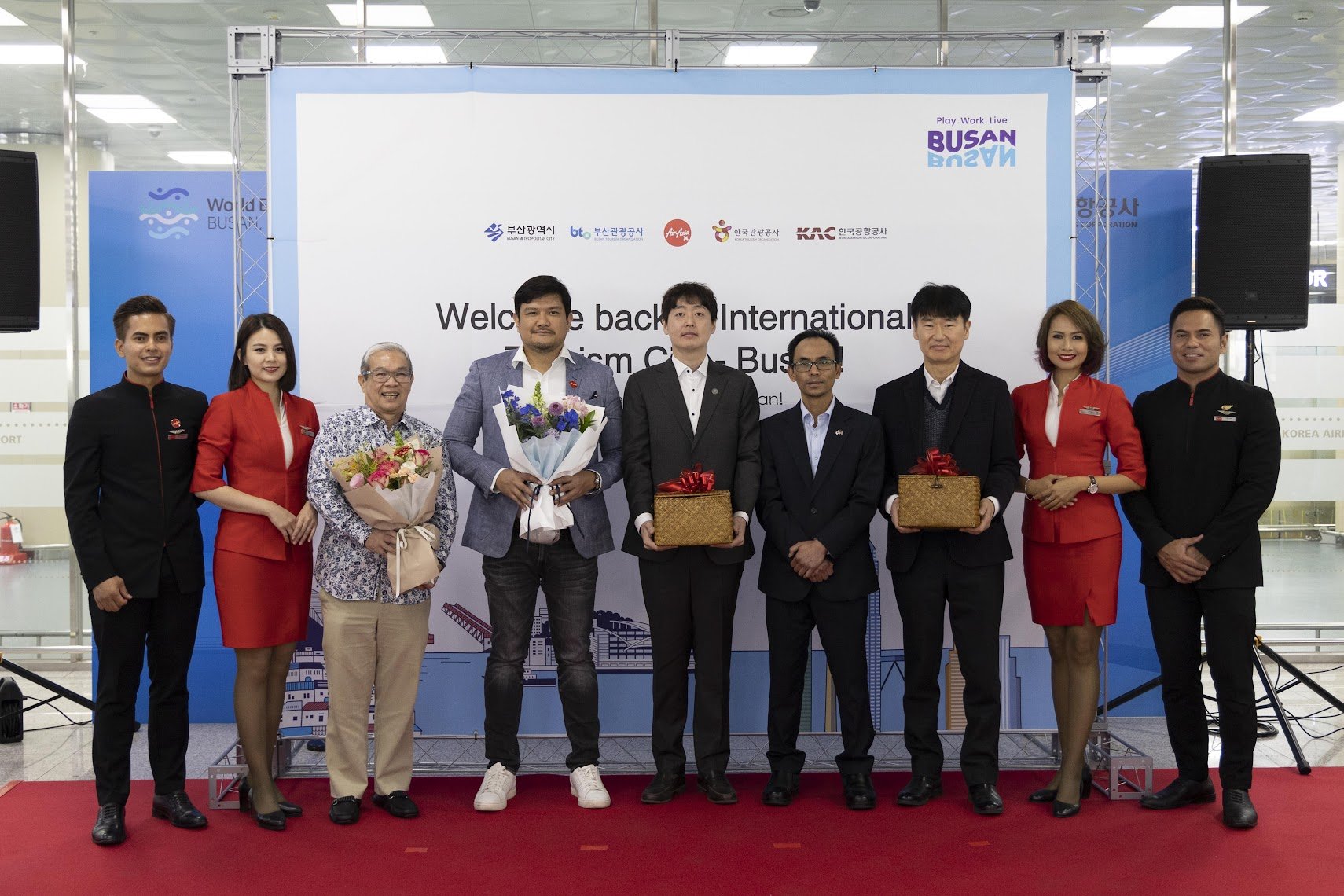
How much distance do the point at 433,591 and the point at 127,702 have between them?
116cm

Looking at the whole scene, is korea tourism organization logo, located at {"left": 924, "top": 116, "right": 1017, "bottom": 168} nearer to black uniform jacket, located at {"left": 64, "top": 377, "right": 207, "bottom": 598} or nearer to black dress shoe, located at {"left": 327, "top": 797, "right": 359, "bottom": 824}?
black uniform jacket, located at {"left": 64, "top": 377, "right": 207, "bottom": 598}

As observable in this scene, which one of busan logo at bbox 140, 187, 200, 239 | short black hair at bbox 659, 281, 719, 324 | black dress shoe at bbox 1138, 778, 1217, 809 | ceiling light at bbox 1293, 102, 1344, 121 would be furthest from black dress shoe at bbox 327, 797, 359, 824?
ceiling light at bbox 1293, 102, 1344, 121

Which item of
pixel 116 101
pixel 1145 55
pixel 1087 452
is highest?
pixel 1145 55

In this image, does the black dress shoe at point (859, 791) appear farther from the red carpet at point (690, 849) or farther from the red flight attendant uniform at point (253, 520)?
the red flight attendant uniform at point (253, 520)

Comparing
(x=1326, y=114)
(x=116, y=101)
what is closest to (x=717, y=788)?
(x=116, y=101)

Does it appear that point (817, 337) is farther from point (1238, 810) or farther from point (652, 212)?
point (1238, 810)

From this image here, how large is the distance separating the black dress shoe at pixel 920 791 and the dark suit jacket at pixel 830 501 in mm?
703

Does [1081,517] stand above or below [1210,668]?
above

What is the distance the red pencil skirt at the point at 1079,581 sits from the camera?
140 inches

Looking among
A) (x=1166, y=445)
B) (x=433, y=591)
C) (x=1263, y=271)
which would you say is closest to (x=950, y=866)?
(x=1166, y=445)

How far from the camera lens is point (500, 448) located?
3764 mm

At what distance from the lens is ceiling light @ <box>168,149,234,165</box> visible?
720cm

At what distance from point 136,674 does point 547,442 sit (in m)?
1.54

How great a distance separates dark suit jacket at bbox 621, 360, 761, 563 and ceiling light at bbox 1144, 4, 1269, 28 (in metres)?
4.17
